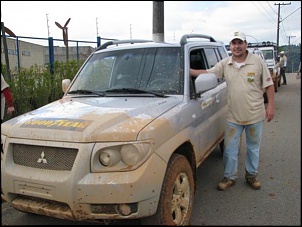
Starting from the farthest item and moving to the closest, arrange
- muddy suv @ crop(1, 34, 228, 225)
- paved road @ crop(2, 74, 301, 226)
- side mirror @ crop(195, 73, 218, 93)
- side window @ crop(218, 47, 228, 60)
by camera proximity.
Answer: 1. side window @ crop(218, 47, 228, 60)
2. side mirror @ crop(195, 73, 218, 93)
3. paved road @ crop(2, 74, 301, 226)
4. muddy suv @ crop(1, 34, 228, 225)

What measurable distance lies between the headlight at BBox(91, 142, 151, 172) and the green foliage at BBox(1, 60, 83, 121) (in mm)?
4255

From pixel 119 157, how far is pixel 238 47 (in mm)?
2254

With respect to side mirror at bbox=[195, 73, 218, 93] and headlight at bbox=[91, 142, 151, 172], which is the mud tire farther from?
side mirror at bbox=[195, 73, 218, 93]

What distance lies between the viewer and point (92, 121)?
8.92 feet

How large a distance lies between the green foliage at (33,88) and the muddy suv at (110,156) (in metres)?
3.58

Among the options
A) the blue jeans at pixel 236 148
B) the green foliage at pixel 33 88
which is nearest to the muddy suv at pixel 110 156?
the blue jeans at pixel 236 148

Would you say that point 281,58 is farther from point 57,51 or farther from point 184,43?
point 184,43

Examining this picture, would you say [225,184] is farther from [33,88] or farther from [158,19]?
[33,88]

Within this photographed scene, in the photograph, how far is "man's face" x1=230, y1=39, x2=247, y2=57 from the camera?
156 inches

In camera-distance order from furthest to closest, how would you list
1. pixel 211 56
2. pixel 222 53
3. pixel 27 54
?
1. pixel 27 54
2. pixel 222 53
3. pixel 211 56

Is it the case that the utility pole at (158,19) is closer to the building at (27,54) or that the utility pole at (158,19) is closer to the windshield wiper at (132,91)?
the windshield wiper at (132,91)

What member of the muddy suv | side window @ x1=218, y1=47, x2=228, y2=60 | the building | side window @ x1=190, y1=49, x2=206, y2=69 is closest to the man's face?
side window @ x1=190, y1=49, x2=206, y2=69

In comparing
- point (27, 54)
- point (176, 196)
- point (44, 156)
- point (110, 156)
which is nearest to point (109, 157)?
point (110, 156)

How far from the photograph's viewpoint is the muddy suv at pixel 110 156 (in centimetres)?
248
